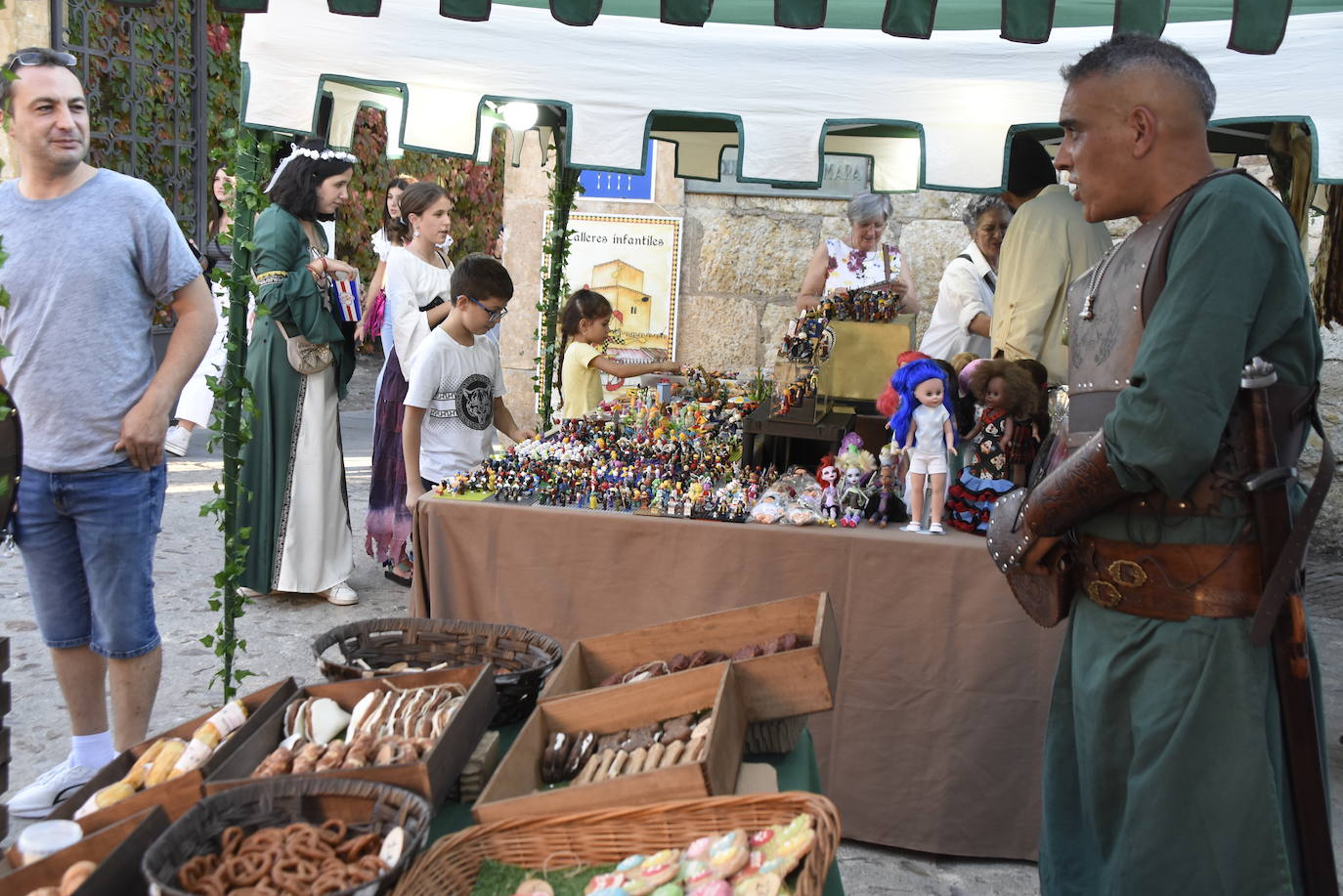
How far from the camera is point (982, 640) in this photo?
122 inches

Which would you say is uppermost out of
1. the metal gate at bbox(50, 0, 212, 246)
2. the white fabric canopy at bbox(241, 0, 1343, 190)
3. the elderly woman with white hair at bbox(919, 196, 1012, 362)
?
the metal gate at bbox(50, 0, 212, 246)

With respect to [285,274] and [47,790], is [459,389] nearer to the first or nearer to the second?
[285,274]

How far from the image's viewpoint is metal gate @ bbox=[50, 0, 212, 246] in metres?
8.26

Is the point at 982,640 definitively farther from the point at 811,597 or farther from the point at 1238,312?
the point at 1238,312

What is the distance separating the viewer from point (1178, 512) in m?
1.96

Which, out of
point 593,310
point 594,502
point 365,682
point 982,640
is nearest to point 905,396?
point 982,640

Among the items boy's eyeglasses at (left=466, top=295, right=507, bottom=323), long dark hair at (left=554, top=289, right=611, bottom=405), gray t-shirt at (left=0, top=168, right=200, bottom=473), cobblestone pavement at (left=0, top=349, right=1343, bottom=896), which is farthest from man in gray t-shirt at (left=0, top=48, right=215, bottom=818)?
long dark hair at (left=554, top=289, right=611, bottom=405)

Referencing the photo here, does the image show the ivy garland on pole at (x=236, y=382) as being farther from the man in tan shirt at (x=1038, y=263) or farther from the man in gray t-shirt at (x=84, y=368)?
the man in tan shirt at (x=1038, y=263)

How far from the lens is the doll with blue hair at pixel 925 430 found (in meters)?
3.18

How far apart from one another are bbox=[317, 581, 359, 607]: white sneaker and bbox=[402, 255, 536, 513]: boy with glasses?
1.00m

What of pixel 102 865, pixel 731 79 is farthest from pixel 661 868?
pixel 731 79

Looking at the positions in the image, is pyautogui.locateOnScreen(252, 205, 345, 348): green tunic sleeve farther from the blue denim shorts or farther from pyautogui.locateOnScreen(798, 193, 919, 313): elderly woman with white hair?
pyautogui.locateOnScreen(798, 193, 919, 313): elderly woman with white hair

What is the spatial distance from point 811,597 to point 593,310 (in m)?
3.33

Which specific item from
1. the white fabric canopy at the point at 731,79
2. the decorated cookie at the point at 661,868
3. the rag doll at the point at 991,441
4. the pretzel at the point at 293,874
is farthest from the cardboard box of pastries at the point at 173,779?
the white fabric canopy at the point at 731,79
